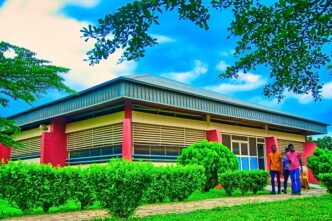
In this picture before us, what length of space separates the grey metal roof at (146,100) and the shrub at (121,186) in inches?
264

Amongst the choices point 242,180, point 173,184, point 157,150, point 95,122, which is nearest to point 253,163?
point 157,150

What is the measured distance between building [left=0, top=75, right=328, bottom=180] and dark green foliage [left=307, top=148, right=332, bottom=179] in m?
3.52

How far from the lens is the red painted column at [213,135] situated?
60.9 feet

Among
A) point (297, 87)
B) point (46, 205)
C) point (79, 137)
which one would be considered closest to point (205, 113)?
point (79, 137)

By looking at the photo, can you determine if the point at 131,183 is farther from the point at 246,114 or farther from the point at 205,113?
the point at 246,114

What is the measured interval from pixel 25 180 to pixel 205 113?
10887mm

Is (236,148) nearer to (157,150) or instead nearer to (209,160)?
(157,150)

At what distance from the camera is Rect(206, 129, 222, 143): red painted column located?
18.6 m

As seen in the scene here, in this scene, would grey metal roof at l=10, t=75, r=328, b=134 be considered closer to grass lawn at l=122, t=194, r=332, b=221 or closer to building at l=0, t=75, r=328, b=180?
building at l=0, t=75, r=328, b=180

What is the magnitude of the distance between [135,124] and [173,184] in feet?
16.7

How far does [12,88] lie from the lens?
907 cm

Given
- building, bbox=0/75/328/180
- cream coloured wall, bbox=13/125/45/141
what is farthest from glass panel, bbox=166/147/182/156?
cream coloured wall, bbox=13/125/45/141

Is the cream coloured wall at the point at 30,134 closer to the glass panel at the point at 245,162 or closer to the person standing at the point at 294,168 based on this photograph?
the glass panel at the point at 245,162

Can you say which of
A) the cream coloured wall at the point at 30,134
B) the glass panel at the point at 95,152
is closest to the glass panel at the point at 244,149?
the glass panel at the point at 95,152
